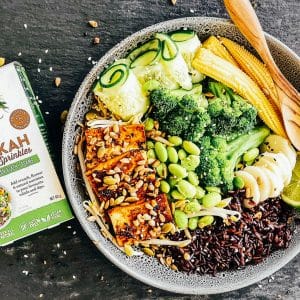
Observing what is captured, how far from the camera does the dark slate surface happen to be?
125 inches

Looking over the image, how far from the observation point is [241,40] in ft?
10.3

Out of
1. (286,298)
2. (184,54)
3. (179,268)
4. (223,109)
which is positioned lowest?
(286,298)

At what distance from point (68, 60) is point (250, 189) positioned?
108 centimetres

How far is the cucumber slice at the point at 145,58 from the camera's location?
2994 millimetres

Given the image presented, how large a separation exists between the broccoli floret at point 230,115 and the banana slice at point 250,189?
20cm

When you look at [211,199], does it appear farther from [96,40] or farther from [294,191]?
[96,40]

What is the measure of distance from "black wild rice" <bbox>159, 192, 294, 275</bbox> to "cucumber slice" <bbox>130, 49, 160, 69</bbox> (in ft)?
2.42

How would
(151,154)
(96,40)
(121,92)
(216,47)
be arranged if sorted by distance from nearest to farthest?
1. (121,92)
2. (151,154)
3. (216,47)
4. (96,40)

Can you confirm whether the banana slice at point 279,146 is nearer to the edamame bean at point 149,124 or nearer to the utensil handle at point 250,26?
the utensil handle at point 250,26

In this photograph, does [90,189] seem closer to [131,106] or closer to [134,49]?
[131,106]

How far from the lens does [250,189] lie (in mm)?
3057

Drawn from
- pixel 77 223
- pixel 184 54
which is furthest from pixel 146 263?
pixel 184 54

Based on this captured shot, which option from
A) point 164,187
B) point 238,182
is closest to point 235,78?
point 238,182

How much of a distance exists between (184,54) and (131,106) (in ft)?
1.16
